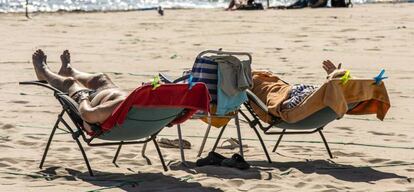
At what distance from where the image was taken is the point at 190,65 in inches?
529

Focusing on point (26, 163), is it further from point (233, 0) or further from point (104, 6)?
point (104, 6)

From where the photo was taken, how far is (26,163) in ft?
22.7

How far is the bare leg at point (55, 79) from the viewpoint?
22.9ft

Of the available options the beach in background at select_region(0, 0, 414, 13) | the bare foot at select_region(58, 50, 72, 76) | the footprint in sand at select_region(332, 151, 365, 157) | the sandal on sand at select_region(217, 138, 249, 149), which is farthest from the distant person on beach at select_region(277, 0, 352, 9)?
the bare foot at select_region(58, 50, 72, 76)

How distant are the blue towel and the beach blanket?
282 millimetres

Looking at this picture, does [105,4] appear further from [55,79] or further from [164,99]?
[164,99]

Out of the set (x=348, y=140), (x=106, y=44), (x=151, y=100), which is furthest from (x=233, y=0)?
(x=151, y=100)

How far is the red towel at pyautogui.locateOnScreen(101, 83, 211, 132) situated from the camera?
6121 millimetres

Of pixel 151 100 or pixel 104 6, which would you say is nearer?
pixel 151 100

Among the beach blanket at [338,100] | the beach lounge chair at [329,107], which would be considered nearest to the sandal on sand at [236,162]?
the beach lounge chair at [329,107]

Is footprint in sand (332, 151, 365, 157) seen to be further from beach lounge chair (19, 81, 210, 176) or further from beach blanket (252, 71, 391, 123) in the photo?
beach lounge chair (19, 81, 210, 176)

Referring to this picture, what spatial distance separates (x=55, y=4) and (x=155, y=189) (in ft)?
90.6

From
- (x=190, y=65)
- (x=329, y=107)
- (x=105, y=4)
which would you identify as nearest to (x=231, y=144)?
(x=329, y=107)

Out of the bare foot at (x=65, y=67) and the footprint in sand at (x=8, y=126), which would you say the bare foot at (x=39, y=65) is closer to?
the bare foot at (x=65, y=67)
